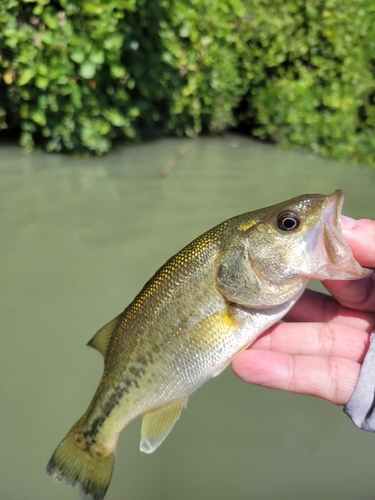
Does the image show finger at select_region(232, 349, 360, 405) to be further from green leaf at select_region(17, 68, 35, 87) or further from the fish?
green leaf at select_region(17, 68, 35, 87)

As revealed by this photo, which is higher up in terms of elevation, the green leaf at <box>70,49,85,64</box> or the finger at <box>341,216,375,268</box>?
the green leaf at <box>70,49,85,64</box>

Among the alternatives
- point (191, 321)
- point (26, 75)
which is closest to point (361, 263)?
point (191, 321)

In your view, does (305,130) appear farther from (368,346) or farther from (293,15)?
(368,346)

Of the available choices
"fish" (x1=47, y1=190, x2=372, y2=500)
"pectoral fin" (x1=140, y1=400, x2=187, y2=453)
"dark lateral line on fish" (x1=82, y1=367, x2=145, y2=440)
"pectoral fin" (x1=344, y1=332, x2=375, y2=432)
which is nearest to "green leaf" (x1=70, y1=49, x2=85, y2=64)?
"fish" (x1=47, y1=190, x2=372, y2=500)

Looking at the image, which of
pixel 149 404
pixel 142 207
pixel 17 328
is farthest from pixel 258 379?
pixel 142 207

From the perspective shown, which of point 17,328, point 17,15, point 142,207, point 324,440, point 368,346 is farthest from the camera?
point 17,15

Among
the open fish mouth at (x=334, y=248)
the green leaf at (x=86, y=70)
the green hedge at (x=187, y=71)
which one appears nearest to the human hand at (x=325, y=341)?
the open fish mouth at (x=334, y=248)
